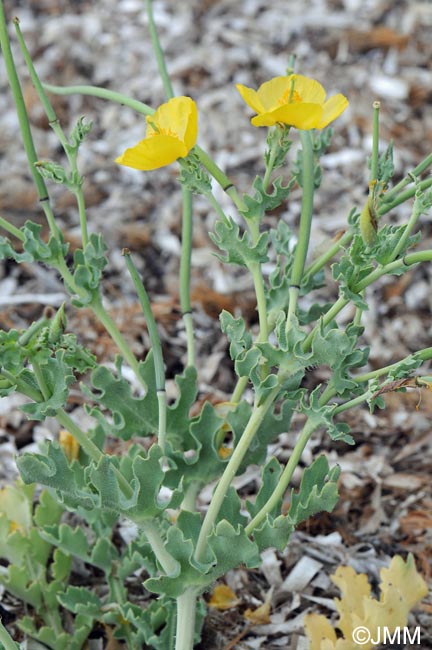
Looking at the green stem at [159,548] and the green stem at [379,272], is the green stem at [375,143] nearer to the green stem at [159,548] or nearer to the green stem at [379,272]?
the green stem at [379,272]

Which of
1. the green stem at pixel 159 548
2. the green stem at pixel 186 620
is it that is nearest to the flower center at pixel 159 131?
the green stem at pixel 159 548

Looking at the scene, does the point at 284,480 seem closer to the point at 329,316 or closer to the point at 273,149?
the point at 329,316

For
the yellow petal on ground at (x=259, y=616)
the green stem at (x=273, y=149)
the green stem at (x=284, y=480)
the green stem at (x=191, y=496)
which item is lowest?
the yellow petal on ground at (x=259, y=616)

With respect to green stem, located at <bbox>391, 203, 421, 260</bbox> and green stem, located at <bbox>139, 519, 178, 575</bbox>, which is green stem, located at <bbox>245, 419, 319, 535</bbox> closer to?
green stem, located at <bbox>139, 519, 178, 575</bbox>

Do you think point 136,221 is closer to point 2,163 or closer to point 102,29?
point 2,163

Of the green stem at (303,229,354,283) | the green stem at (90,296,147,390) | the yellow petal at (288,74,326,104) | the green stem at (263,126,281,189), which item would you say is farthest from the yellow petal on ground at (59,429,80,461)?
the yellow petal at (288,74,326,104)
